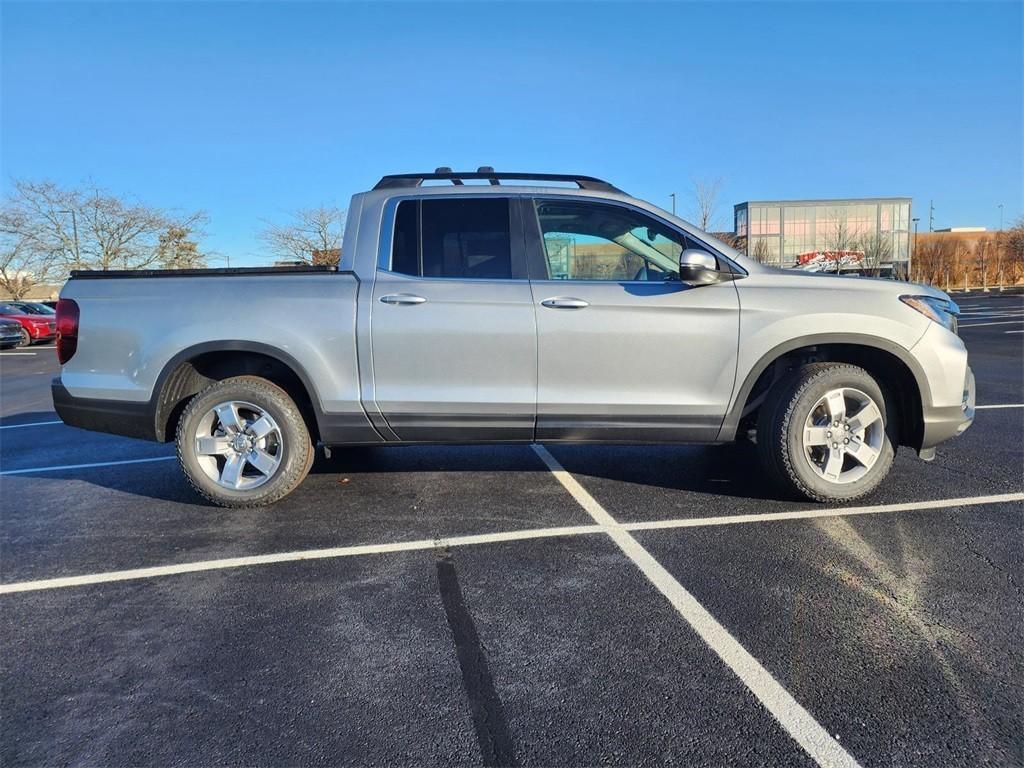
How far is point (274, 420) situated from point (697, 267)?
269cm

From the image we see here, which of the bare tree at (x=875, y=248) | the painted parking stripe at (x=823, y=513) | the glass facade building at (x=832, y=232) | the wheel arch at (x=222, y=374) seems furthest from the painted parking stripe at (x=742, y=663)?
the bare tree at (x=875, y=248)

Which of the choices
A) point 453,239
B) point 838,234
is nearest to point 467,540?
point 453,239

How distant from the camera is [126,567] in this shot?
3426 millimetres

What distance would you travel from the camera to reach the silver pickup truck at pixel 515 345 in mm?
3943

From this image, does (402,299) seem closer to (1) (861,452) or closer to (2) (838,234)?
(1) (861,452)

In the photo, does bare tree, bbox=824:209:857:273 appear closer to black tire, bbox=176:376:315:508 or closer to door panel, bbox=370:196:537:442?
door panel, bbox=370:196:537:442

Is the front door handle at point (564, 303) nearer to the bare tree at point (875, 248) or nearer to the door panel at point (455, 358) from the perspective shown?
the door panel at point (455, 358)

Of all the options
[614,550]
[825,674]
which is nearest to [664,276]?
[614,550]

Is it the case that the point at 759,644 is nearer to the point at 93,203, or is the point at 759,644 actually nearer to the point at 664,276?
the point at 664,276

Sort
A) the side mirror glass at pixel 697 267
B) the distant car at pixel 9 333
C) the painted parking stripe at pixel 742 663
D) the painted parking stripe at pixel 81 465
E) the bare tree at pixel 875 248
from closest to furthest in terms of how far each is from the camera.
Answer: the painted parking stripe at pixel 742 663
the side mirror glass at pixel 697 267
the painted parking stripe at pixel 81 465
the distant car at pixel 9 333
the bare tree at pixel 875 248

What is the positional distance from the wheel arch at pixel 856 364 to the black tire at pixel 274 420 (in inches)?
103

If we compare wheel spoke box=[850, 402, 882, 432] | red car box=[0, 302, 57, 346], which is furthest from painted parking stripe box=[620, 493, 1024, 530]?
red car box=[0, 302, 57, 346]

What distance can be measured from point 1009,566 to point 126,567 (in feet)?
14.3

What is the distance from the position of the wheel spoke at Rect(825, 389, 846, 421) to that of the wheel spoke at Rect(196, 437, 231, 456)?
3.66 metres
